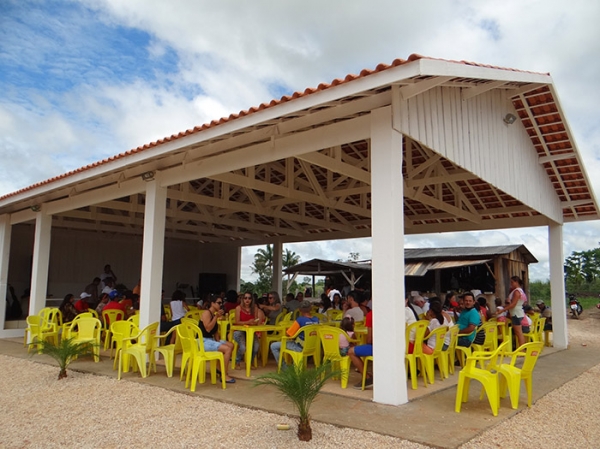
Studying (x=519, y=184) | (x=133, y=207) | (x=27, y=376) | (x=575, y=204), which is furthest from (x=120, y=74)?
(x=575, y=204)

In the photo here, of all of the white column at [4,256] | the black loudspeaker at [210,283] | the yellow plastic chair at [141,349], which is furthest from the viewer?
the black loudspeaker at [210,283]

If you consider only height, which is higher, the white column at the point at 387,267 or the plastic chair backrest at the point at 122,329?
the white column at the point at 387,267

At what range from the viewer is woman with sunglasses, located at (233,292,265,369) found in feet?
20.4

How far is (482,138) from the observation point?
6.47 metres

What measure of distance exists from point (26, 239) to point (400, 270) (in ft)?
42.7

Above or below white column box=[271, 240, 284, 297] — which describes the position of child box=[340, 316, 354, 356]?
below

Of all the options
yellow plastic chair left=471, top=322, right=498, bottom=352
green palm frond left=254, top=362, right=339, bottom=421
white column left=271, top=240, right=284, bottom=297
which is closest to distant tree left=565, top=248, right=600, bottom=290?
white column left=271, top=240, right=284, bottom=297

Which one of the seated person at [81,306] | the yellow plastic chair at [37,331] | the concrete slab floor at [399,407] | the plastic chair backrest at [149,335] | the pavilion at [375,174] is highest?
the pavilion at [375,174]

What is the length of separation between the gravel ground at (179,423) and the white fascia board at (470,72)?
2.92 m

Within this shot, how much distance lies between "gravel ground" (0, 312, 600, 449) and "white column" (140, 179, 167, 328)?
4.49 ft

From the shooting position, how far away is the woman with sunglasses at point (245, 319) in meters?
6.20

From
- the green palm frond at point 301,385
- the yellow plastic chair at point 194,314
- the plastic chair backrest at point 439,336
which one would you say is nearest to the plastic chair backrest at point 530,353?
the plastic chair backrest at point 439,336

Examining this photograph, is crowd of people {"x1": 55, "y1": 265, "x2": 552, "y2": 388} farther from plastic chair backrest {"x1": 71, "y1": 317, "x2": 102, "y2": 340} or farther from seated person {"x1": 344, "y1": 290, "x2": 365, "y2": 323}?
plastic chair backrest {"x1": 71, "y1": 317, "x2": 102, "y2": 340}

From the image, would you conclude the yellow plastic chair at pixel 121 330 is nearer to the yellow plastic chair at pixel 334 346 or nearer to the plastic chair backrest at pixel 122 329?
the plastic chair backrest at pixel 122 329
